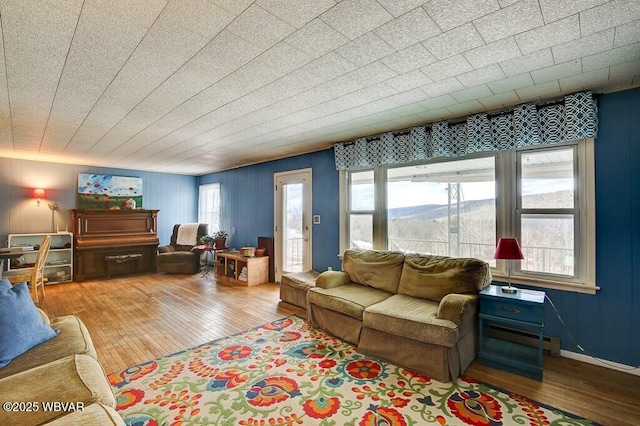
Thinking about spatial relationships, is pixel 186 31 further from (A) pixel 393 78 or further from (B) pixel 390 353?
(B) pixel 390 353

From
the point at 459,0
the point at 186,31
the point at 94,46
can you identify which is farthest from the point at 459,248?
the point at 94,46

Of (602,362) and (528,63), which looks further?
(602,362)

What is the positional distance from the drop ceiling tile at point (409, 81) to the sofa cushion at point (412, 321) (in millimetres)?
2017

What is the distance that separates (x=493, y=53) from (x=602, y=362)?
2.84m

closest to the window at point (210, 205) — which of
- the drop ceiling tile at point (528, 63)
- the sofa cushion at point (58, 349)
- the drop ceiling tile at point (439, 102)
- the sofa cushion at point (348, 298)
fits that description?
the sofa cushion at point (348, 298)

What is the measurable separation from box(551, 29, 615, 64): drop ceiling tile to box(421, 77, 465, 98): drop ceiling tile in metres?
0.67

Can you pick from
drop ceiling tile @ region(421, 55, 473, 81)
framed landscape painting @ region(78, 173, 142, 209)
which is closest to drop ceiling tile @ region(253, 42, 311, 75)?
drop ceiling tile @ region(421, 55, 473, 81)

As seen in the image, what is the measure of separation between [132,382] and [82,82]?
8.25 feet

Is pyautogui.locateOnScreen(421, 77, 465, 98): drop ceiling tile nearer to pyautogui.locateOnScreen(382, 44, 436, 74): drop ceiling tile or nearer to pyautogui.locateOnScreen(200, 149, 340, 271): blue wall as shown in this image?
pyautogui.locateOnScreen(382, 44, 436, 74): drop ceiling tile

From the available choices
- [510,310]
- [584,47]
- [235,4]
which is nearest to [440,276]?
[510,310]

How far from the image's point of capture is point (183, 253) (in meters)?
6.66

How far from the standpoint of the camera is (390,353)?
8.91 ft

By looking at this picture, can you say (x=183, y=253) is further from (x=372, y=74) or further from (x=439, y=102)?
(x=439, y=102)

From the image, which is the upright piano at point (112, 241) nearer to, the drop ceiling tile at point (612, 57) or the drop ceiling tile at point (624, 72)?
the drop ceiling tile at point (612, 57)
